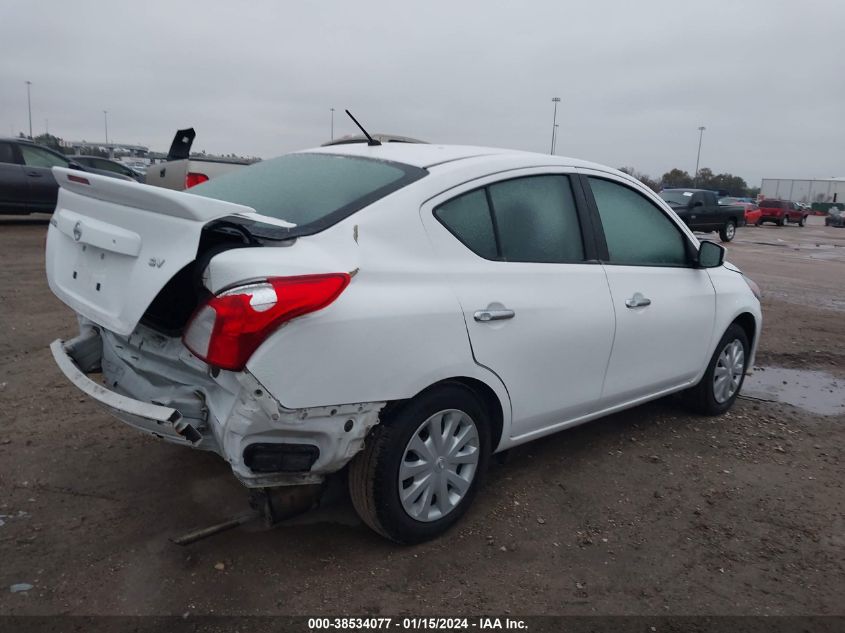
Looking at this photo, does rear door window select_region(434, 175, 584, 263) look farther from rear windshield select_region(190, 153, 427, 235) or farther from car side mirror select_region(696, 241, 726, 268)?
car side mirror select_region(696, 241, 726, 268)

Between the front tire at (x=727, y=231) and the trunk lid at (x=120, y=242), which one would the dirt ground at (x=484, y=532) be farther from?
the front tire at (x=727, y=231)

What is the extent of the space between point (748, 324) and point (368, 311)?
3.41m

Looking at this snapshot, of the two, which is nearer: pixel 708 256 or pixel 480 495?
Answer: pixel 480 495

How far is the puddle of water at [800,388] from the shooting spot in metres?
5.16

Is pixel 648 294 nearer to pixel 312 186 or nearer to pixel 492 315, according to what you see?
pixel 492 315

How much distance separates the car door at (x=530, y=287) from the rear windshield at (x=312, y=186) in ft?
0.86

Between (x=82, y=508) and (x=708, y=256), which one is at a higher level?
(x=708, y=256)

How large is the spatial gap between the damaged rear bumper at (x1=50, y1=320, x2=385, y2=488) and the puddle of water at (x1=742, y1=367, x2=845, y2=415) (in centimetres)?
392

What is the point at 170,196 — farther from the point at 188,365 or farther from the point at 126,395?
the point at 126,395

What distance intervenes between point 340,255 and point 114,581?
1.54m

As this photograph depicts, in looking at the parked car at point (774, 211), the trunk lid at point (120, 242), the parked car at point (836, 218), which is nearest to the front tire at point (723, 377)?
the trunk lid at point (120, 242)

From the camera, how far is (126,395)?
2.86 meters

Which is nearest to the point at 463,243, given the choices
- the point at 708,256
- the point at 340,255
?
the point at 340,255

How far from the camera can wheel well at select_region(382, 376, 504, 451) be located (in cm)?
290
